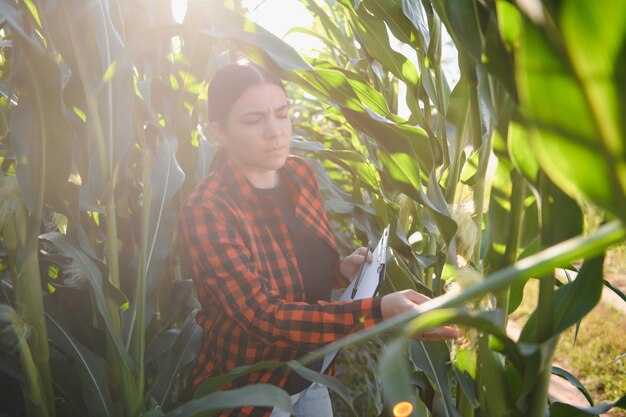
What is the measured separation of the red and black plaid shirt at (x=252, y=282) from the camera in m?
0.78

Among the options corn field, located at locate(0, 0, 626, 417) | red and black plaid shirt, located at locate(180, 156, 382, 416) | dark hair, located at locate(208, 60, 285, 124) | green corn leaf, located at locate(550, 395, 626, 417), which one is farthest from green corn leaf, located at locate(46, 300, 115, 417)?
green corn leaf, located at locate(550, 395, 626, 417)

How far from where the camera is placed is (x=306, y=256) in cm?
108

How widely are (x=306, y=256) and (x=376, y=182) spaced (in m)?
0.19

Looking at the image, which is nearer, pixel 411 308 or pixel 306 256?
pixel 411 308

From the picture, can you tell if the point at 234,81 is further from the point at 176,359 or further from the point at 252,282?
the point at 176,359

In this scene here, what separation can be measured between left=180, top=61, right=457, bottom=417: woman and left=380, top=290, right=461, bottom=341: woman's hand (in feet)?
0.11

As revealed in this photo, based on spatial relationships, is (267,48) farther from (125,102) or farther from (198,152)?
(198,152)

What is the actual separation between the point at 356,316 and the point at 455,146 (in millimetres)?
262

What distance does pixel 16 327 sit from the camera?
2.39 feet

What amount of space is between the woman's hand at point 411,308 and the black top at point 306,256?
0.40 meters

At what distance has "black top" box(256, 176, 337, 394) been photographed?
106cm

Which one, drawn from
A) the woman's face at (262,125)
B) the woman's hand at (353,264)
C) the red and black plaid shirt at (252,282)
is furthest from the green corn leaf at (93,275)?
the woman's hand at (353,264)

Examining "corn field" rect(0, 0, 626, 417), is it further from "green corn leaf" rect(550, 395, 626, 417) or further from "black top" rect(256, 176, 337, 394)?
"black top" rect(256, 176, 337, 394)

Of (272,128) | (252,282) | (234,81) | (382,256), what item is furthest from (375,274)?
(234,81)
